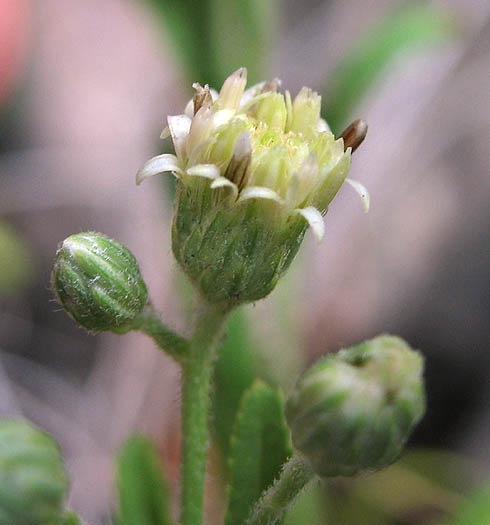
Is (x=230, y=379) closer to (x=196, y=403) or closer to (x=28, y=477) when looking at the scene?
(x=196, y=403)

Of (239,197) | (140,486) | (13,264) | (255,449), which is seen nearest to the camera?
(239,197)

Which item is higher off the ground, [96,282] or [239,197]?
[239,197]

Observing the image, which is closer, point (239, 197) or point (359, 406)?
point (359, 406)

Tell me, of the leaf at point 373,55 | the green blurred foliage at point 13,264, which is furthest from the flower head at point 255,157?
the green blurred foliage at point 13,264

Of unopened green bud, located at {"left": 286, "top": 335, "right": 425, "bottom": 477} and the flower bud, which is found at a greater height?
unopened green bud, located at {"left": 286, "top": 335, "right": 425, "bottom": 477}

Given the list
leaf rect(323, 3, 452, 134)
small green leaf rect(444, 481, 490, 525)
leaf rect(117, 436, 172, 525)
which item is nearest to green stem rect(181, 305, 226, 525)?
leaf rect(117, 436, 172, 525)

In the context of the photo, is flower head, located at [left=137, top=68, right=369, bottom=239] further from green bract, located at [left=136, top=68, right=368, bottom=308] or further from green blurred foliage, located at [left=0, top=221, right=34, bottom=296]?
green blurred foliage, located at [left=0, top=221, right=34, bottom=296]

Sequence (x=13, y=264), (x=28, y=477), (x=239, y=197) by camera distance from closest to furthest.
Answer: (x=28, y=477) → (x=239, y=197) → (x=13, y=264)

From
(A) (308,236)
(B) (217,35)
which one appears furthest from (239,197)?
(A) (308,236)
